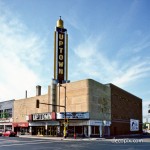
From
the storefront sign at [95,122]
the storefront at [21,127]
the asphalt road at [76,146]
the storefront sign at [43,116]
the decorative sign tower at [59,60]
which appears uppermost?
the decorative sign tower at [59,60]

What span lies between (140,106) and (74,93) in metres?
37.5

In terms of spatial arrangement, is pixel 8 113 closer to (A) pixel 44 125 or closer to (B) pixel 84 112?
(A) pixel 44 125

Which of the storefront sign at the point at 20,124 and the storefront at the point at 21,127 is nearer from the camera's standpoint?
the storefront sign at the point at 20,124

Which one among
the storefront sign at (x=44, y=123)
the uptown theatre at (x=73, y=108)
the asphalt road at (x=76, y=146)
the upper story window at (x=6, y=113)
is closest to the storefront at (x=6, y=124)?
the upper story window at (x=6, y=113)

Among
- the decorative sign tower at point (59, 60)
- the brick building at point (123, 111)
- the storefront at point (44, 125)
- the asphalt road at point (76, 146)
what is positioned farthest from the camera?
the brick building at point (123, 111)

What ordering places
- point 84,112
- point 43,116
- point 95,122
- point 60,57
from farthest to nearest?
1. point 60,57
2. point 43,116
3. point 95,122
4. point 84,112

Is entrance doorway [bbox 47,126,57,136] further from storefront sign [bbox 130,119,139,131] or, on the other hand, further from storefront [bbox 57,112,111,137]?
storefront sign [bbox 130,119,139,131]

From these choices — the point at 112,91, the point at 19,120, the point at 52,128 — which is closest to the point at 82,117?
the point at 52,128

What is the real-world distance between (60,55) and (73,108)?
16.0 m

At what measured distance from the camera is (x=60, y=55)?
70.9 m

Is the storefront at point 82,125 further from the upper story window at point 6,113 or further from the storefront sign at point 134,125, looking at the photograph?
the upper story window at point 6,113

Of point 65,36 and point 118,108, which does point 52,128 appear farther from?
point 65,36

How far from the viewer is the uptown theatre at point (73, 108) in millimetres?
59188

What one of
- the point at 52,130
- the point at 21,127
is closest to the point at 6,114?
the point at 21,127
